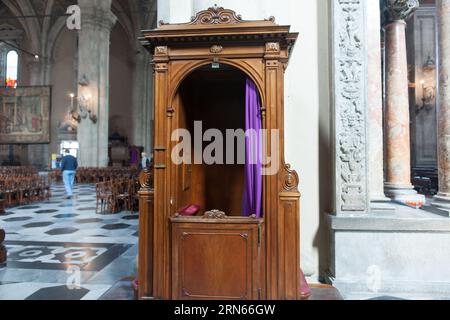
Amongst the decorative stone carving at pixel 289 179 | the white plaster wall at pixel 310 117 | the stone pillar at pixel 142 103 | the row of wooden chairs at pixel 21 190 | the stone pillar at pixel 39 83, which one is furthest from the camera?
the stone pillar at pixel 39 83

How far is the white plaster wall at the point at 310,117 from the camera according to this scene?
342 cm

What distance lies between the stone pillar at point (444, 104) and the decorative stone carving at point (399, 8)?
44.8 inches

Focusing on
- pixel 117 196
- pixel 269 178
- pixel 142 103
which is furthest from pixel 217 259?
pixel 142 103

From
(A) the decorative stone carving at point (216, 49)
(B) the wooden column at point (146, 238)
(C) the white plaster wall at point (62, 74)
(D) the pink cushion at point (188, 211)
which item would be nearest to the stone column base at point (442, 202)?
(D) the pink cushion at point (188, 211)

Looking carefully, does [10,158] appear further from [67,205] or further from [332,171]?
[332,171]

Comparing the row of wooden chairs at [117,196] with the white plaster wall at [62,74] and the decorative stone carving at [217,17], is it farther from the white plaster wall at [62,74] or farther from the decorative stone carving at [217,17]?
the white plaster wall at [62,74]

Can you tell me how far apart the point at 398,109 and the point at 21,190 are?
1018 cm

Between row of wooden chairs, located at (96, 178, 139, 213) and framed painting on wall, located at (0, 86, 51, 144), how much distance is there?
47.0 ft

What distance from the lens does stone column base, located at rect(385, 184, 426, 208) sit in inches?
174

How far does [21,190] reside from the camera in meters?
8.85

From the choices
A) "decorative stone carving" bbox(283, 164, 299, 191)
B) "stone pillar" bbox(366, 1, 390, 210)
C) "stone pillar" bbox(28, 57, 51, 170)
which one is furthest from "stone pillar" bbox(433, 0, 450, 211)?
"stone pillar" bbox(28, 57, 51, 170)

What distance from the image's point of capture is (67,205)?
28.1 feet

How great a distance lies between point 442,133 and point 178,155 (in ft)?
10.5

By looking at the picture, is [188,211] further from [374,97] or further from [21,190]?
[21,190]
